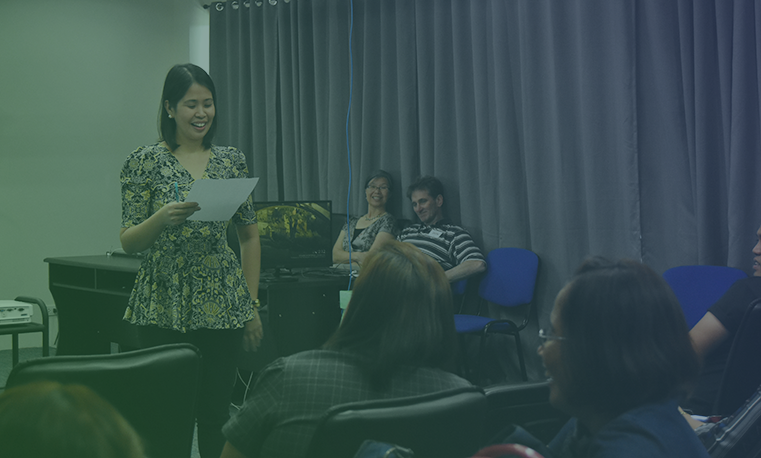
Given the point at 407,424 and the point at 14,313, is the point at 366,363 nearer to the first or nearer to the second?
the point at 407,424

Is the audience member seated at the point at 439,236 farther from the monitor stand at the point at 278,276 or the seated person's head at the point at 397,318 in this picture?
the seated person's head at the point at 397,318

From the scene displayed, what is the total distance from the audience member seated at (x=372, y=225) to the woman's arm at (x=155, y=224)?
2.15 meters

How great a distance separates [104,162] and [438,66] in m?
2.95

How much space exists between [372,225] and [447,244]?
549 millimetres

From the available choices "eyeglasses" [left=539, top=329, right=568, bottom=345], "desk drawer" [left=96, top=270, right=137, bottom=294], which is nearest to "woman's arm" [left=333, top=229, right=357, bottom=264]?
"desk drawer" [left=96, top=270, right=137, bottom=294]

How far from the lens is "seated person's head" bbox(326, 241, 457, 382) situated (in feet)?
3.64

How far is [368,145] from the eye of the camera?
4.27m

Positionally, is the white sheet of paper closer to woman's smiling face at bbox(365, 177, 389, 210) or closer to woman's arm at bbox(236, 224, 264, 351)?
woman's arm at bbox(236, 224, 264, 351)

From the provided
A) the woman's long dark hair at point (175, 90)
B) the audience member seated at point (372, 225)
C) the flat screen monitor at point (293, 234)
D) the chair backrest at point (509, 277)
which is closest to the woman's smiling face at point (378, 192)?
the audience member seated at point (372, 225)

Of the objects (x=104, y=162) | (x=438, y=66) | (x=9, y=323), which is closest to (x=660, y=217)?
(x=438, y=66)

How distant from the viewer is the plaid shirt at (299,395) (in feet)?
3.49

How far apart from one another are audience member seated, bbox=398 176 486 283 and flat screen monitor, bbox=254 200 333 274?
60 centimetres

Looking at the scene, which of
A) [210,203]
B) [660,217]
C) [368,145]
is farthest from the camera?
[368,145]

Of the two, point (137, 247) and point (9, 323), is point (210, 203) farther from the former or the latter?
point (9, 323)
